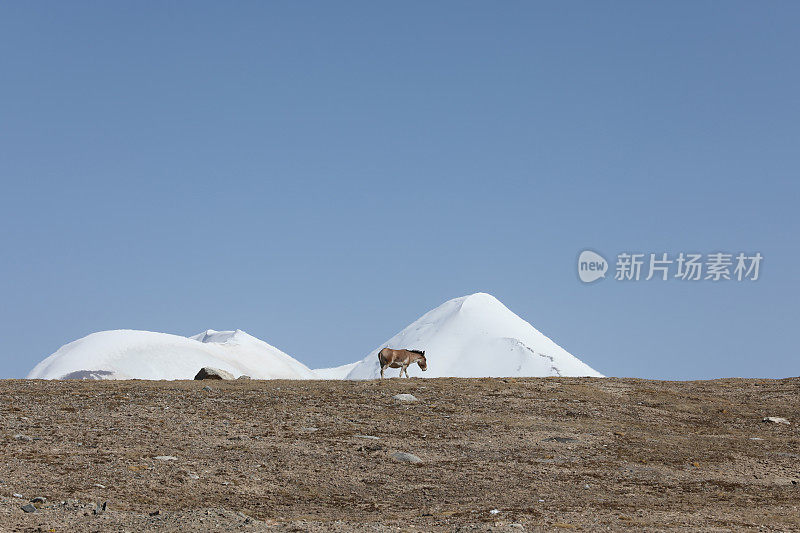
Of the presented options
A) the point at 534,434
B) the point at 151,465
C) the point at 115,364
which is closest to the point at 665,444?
the point at 534,434

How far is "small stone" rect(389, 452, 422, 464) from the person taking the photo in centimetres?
2462

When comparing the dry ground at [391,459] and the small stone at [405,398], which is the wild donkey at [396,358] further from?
the small stone at [405,398]

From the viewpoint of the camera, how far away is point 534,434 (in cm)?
2827

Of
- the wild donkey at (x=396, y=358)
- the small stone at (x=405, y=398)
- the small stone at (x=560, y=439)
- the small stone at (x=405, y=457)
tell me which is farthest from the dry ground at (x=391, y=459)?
the wild donkey at (x=396, y=358)

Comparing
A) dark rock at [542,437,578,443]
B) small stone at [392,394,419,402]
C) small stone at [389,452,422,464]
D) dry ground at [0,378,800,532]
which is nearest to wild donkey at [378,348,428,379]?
dry ground at [0,378,800,532]

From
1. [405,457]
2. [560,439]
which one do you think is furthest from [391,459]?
[560,439]

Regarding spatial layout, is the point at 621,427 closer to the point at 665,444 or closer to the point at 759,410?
the point at 665,444

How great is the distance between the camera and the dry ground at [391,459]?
61.7 ft

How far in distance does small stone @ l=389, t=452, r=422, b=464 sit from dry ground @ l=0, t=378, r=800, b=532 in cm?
23

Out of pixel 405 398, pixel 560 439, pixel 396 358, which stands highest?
pixel 396 358

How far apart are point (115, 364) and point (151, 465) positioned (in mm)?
175157

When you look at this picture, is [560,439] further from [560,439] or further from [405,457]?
[405,457]

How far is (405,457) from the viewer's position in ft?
81.4

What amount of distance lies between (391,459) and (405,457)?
1.35 ft
